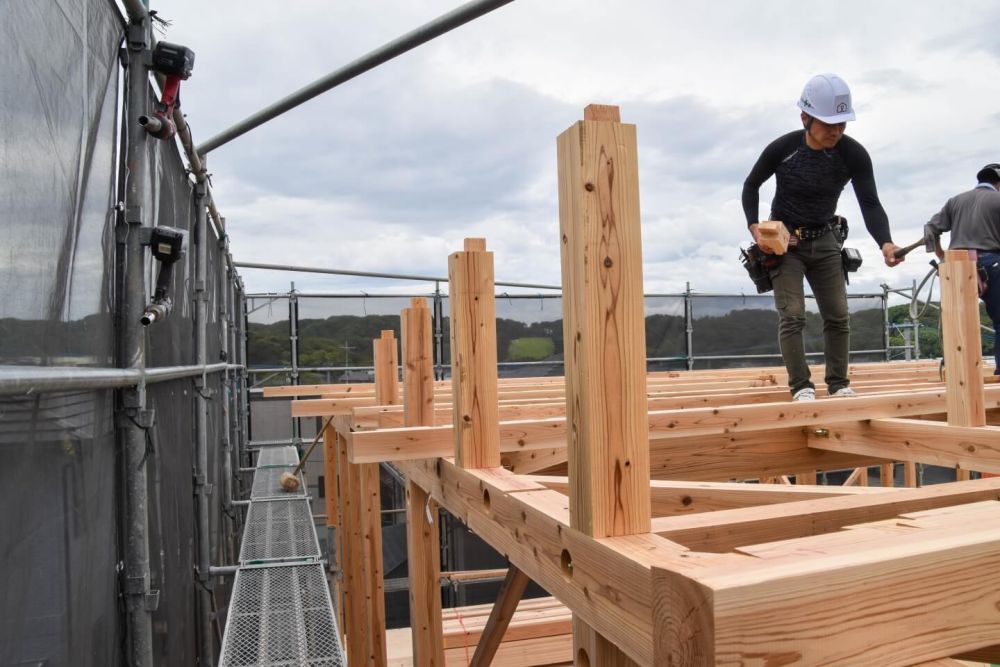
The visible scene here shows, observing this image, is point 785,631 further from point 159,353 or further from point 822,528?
point 159,353

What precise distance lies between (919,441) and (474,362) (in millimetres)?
2219

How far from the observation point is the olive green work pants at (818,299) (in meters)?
4.61

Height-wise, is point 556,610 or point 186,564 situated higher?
point 186,564

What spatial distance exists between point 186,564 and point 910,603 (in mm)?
5093

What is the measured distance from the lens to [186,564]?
5.29 metres

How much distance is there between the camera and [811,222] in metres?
4.63

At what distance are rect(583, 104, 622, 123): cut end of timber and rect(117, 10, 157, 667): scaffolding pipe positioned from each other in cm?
230

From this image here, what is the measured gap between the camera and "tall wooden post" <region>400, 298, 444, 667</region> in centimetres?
334

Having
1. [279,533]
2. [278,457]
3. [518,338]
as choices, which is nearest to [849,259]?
[279,533]

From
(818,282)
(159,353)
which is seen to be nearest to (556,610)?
(818,282)

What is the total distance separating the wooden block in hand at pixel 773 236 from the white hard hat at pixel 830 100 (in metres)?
0.63

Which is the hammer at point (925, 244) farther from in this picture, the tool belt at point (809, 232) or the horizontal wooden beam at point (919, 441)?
the horizontal wooden beam at point (919, 441)

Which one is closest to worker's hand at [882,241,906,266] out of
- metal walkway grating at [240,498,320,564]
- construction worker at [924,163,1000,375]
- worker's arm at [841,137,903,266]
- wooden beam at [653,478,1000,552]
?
worker's arm at [841,137,903,266]

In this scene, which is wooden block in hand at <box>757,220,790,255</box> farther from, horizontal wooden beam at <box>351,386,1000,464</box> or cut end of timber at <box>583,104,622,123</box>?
cut end of timber at <box>583,104,622,123</box>
